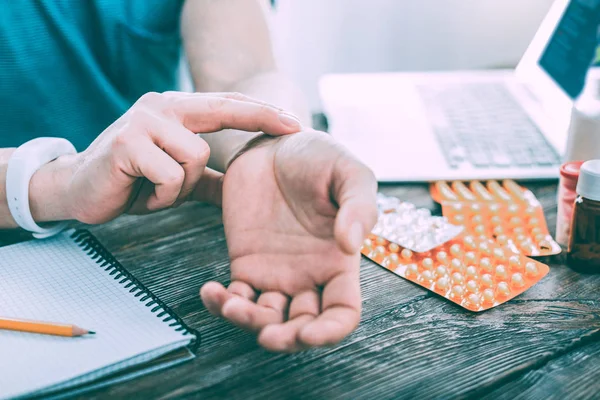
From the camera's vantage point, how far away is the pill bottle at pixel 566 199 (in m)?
0.69

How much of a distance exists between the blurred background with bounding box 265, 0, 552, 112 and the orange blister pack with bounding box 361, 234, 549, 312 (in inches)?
43.9

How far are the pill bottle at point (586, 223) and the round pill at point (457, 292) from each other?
0.52 ft

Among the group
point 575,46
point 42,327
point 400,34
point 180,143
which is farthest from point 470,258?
point 400,34

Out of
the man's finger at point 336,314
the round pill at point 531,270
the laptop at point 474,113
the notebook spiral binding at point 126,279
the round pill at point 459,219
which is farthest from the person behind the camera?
the laptop at point 474,113

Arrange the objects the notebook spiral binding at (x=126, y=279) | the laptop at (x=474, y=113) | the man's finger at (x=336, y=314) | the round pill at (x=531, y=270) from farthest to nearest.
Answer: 1. the laptop at (x=474, y=113)
2. the round pill at (x=531, y=270)
3. the notebook spiral binding at (x=126, y=279)
4. the man's finger at (x=336, y=314)

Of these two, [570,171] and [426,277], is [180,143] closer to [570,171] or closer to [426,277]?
[426,277]

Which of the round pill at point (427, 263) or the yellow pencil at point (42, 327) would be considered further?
the round pill at point (427, 263)

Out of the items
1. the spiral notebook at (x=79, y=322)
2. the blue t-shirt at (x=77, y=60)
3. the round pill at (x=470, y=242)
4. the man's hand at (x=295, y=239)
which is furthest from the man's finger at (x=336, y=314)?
the blue t-shirt at (x=77, y=60)

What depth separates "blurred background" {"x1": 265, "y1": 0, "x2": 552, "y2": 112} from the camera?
5.36 ft

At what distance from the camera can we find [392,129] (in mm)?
1003

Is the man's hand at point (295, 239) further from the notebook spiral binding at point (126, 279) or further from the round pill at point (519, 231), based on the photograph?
the round pill at point (519, 231)

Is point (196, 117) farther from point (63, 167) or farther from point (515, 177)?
point (515, 177)

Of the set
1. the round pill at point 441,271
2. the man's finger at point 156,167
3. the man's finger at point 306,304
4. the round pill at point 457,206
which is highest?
the man's finger at point 156,167

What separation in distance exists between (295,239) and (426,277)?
Result: 0.61 feet
